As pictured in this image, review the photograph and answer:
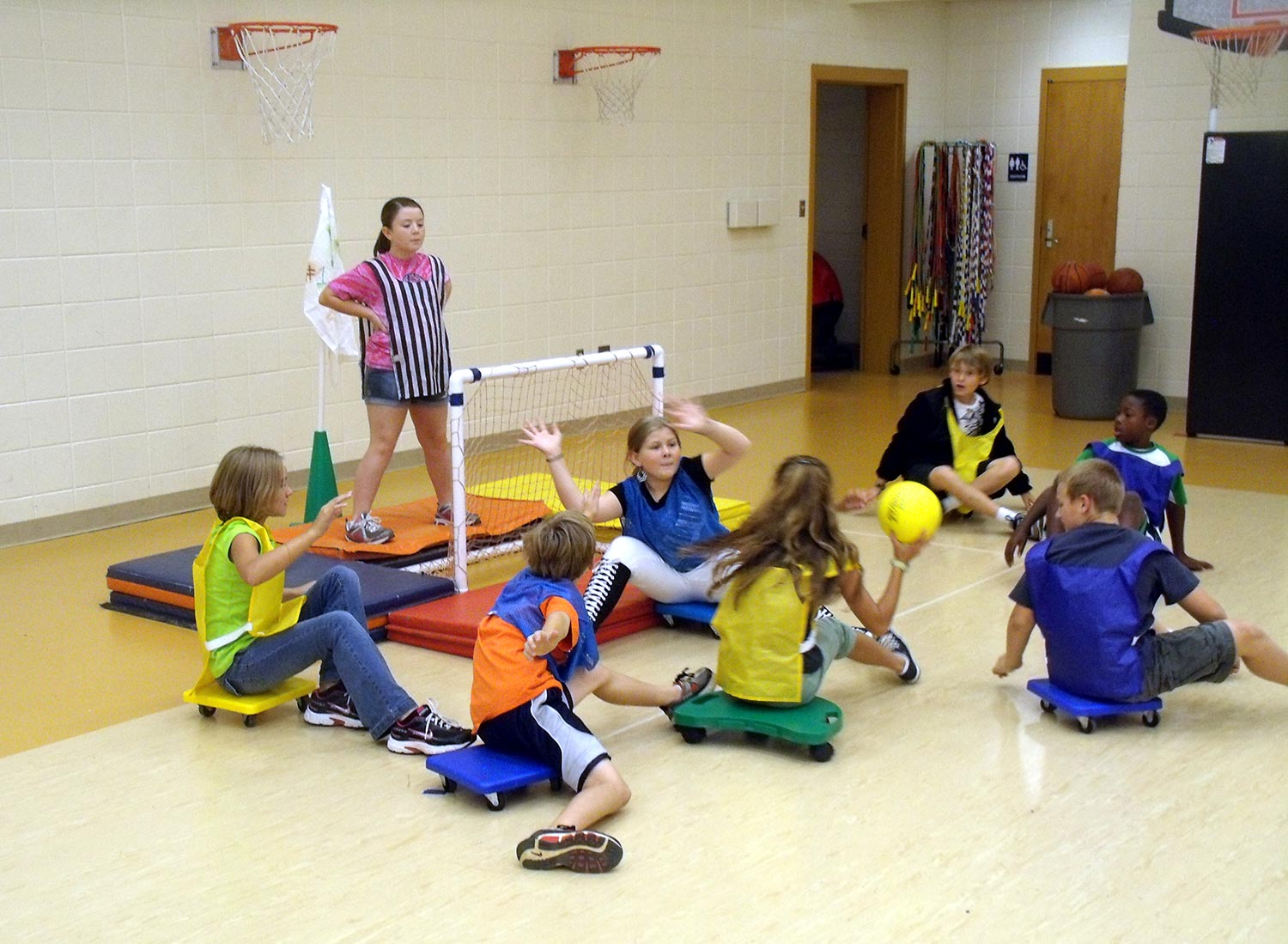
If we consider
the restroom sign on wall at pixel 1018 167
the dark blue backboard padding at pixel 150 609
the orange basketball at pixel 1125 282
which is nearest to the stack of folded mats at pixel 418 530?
the dark blue backboard padding at pixel 150 609

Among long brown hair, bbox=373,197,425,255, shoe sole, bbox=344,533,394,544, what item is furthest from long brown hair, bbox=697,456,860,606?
long brown hair, bbox=373,197,425,255

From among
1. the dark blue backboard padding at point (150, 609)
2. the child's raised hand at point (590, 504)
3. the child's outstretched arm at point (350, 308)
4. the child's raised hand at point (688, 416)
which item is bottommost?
the dark blue backboard padding at point (150, 609)

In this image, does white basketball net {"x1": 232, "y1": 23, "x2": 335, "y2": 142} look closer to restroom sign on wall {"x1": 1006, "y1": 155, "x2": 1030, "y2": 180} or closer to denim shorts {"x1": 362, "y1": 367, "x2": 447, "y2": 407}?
denim shorts {"x1": 362, "y1": 367, "x2": 447, "y2": 407}

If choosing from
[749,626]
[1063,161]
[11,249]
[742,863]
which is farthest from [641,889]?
[1063,161]

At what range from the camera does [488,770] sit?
3.85m

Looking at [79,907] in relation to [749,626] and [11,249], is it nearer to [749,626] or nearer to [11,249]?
[749,626]

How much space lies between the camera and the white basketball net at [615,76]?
9.25m

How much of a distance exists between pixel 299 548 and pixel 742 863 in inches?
62.0

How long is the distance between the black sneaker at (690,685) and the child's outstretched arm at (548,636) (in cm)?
65

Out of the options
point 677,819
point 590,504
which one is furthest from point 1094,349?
point 677,819

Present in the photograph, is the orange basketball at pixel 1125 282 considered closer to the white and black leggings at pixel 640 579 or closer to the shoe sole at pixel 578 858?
the white and black leggings at pixel 640 579

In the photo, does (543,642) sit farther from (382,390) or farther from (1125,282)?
(1125,282)

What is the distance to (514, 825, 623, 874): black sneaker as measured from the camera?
347cm

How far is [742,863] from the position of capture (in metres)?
3.54
